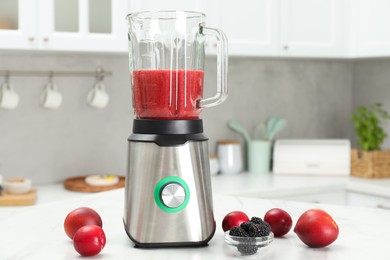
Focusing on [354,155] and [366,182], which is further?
[354,155]

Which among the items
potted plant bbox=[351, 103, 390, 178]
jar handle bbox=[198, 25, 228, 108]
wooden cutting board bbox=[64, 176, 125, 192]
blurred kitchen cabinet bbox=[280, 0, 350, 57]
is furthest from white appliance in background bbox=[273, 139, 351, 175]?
jar handle bbox=[198, 25, 228, 108]

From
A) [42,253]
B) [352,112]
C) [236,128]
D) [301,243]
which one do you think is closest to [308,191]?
[236,128]

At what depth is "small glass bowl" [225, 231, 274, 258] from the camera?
4.15 ft

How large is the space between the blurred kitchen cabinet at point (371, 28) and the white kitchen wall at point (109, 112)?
507mm

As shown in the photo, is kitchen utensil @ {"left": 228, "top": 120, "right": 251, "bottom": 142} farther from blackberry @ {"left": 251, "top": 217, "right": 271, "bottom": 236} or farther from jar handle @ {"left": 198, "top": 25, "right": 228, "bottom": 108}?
blackberry @ {"left": 251, "top": 217, "right": 271, "bottom": 236}

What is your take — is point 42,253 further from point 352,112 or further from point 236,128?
point 352,112

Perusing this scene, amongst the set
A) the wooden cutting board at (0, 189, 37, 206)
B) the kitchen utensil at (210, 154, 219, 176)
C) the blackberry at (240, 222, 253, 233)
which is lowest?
the wooden cutting board at (0, 189, 37, 206)

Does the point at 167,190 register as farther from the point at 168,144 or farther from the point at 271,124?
the point at 271,124

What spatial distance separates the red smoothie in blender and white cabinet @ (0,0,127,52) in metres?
1.37

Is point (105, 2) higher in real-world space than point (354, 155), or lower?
Answer: higher

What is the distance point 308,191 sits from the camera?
314cm

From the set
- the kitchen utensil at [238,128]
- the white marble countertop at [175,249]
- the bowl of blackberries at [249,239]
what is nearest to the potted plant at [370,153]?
the kitchen utensil at [238,128]

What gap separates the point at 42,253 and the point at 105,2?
1736 millimetres

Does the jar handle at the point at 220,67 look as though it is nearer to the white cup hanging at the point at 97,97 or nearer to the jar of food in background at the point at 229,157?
the white cup hanging at the point at 97,97
